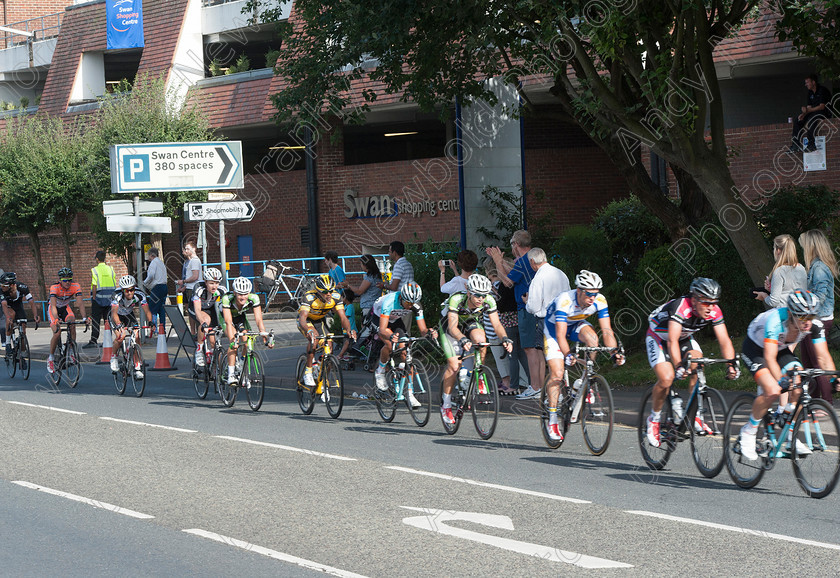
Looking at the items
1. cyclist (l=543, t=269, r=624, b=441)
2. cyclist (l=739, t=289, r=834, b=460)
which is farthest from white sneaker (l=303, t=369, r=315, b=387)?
cyclist (l=739, t=289, r=834, b=460)

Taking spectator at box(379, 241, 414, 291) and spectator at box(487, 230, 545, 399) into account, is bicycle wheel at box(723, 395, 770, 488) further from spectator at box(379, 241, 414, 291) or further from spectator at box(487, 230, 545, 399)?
spectator at box(379, 241, 414, 291)

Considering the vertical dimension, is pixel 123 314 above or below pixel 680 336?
above

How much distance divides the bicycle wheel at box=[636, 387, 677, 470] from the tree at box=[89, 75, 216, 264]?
947 inches

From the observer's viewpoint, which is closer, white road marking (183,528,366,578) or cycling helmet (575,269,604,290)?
white road marking (183,528,366,578)

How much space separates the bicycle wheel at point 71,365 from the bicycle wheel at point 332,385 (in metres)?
5.76

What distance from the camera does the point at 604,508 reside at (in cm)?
766

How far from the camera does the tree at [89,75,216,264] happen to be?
31578mm

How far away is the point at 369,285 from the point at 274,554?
10.0 metres

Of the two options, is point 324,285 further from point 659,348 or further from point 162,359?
point 162,359

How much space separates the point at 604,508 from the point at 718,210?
6.93 m

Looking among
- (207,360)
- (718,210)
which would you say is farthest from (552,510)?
(207,360)

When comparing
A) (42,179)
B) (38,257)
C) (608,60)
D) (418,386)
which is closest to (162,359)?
(418,386)

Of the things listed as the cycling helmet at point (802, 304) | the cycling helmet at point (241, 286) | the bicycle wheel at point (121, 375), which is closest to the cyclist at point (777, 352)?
the cycling helmet at point (802, 304)

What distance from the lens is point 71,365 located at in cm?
1670
